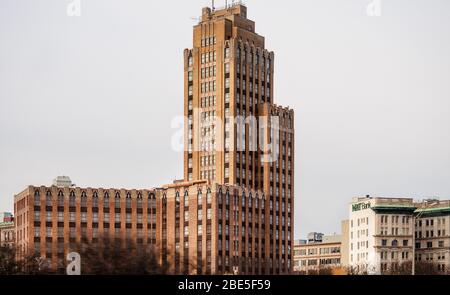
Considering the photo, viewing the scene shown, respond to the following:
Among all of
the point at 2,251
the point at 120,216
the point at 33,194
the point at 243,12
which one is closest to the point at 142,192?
the point at 120,216

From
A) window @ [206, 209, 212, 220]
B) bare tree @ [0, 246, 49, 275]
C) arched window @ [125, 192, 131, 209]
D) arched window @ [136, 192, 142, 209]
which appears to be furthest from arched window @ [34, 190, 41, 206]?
bare tree @ [0, 246, 49, 275]

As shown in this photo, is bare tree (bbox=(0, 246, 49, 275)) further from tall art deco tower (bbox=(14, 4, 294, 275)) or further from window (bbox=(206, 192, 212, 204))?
window (bbox=(206, 192, 212, 204))

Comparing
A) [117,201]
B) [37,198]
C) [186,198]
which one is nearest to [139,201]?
[117,201]

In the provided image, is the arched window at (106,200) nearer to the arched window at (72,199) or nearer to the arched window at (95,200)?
the arched window at (95,200)

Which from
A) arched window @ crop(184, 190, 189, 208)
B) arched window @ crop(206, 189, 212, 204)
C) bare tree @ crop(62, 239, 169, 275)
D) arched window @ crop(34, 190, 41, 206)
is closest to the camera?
bare tree @ crop(62, 239, 169, 275)

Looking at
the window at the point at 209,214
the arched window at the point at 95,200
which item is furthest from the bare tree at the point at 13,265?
the window at the point at 209,214

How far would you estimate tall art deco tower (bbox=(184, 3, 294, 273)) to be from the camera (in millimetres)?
178500

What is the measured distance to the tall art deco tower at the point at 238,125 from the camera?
17850cm

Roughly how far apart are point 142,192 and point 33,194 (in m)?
18.5

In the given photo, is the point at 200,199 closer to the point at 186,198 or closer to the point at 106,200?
the point at 186,198

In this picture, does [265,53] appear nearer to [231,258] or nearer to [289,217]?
[289,217]
